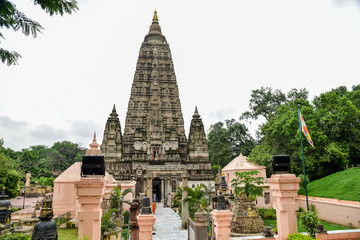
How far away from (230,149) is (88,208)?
45755 millimetres

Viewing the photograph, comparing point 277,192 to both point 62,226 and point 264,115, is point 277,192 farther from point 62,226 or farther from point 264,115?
point 264,115

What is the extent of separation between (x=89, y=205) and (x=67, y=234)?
9906 millimetres

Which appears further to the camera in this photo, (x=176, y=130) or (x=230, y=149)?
(x=230, y=149)

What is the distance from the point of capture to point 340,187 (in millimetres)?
18969

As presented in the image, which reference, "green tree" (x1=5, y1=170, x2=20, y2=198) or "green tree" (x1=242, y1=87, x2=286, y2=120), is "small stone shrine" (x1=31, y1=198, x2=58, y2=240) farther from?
"green tree" (x1=242, y1=87, x2=286, y2=120)

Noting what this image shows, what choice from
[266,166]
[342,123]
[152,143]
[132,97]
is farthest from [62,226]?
[132,97]

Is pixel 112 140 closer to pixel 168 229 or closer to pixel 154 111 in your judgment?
pixel 154 111

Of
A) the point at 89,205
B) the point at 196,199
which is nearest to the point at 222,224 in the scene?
the point at 89,205

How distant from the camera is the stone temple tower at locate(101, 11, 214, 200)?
126 ft

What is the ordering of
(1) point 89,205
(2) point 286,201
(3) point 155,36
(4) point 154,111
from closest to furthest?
(1) point 89,205 < (2) point 286,201 < (4) point 154,111 < (3) point 155,36

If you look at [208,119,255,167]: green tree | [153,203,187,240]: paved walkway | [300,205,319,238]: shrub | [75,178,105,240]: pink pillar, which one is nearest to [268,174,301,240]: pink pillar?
[300,205,319,238]: shrub

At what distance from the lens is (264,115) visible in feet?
144

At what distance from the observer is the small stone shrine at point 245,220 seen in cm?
1454

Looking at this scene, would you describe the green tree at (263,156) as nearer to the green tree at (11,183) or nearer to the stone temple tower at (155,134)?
the stone temple tower at (155,134)
